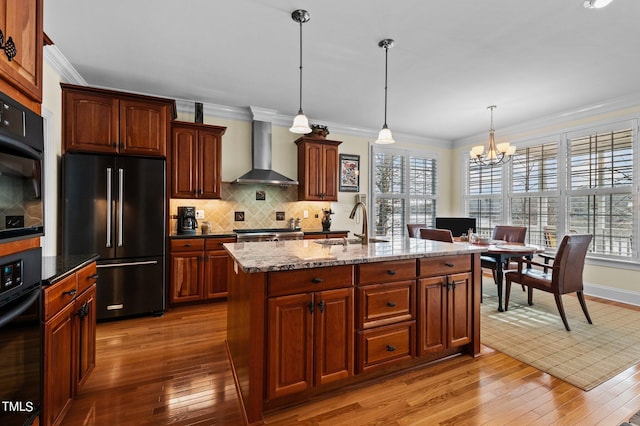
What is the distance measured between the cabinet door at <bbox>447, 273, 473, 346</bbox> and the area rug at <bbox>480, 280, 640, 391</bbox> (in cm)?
53

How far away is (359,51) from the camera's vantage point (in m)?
2.94

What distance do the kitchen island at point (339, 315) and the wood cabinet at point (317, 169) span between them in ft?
8.36

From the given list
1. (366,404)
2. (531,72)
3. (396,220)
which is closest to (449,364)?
(366,404)

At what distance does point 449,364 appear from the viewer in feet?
7.82

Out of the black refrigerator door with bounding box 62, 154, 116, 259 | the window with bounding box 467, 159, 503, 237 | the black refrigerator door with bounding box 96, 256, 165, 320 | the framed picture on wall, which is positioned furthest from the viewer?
the window with bounding box 467, 159, 503, 237

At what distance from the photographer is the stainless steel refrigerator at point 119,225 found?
10.1 feet

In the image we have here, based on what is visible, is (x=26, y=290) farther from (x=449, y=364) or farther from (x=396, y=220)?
(x=396, y=220)

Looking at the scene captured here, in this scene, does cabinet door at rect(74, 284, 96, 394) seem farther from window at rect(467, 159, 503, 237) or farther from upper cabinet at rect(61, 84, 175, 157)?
A: window at rect(467, 159, 503, 237)

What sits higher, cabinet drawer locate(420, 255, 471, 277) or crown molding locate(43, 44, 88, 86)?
crown molding locate(43, 44, 88, 86)

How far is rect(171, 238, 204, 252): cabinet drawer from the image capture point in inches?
145

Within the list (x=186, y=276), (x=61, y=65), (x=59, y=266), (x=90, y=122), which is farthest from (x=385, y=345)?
(x=61, y=65)

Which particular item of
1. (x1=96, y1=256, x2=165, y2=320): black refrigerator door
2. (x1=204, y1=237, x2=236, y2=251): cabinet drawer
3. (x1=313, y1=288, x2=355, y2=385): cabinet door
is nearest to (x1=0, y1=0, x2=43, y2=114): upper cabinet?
(x1=313, y1=288, x2=355, y2=385): cabinet door

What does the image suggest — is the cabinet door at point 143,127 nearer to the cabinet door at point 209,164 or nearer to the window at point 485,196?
the cabinet door at point 209,164

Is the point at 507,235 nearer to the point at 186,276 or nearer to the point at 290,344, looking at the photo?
the point at 290,344
